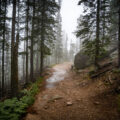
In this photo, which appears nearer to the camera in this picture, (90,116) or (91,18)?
(90,116)

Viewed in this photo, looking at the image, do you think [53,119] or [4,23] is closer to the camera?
[53,119]

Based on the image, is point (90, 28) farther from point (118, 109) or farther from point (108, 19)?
point (118, 109)

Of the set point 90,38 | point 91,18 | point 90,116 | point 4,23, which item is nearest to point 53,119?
point 90,116

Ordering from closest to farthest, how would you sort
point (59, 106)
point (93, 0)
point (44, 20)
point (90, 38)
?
point (59, 106)
point (93, 0)
point (90, 38)
point (44, 20)

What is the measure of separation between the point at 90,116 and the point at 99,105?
1.05 m

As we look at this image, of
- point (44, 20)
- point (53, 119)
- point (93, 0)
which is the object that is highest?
point (93, 0)

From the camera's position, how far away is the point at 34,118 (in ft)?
12.0

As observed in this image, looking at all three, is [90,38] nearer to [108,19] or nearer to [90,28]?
[90,28]

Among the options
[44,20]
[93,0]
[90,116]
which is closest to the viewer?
[90,116]

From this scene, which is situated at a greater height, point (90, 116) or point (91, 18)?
point (91, 18)

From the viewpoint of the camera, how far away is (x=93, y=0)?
317 inches

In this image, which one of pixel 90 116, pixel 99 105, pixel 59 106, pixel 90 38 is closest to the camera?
pixel 90 116

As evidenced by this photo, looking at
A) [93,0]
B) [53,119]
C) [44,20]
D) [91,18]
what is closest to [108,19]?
[91,18]

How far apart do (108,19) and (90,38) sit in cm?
264
